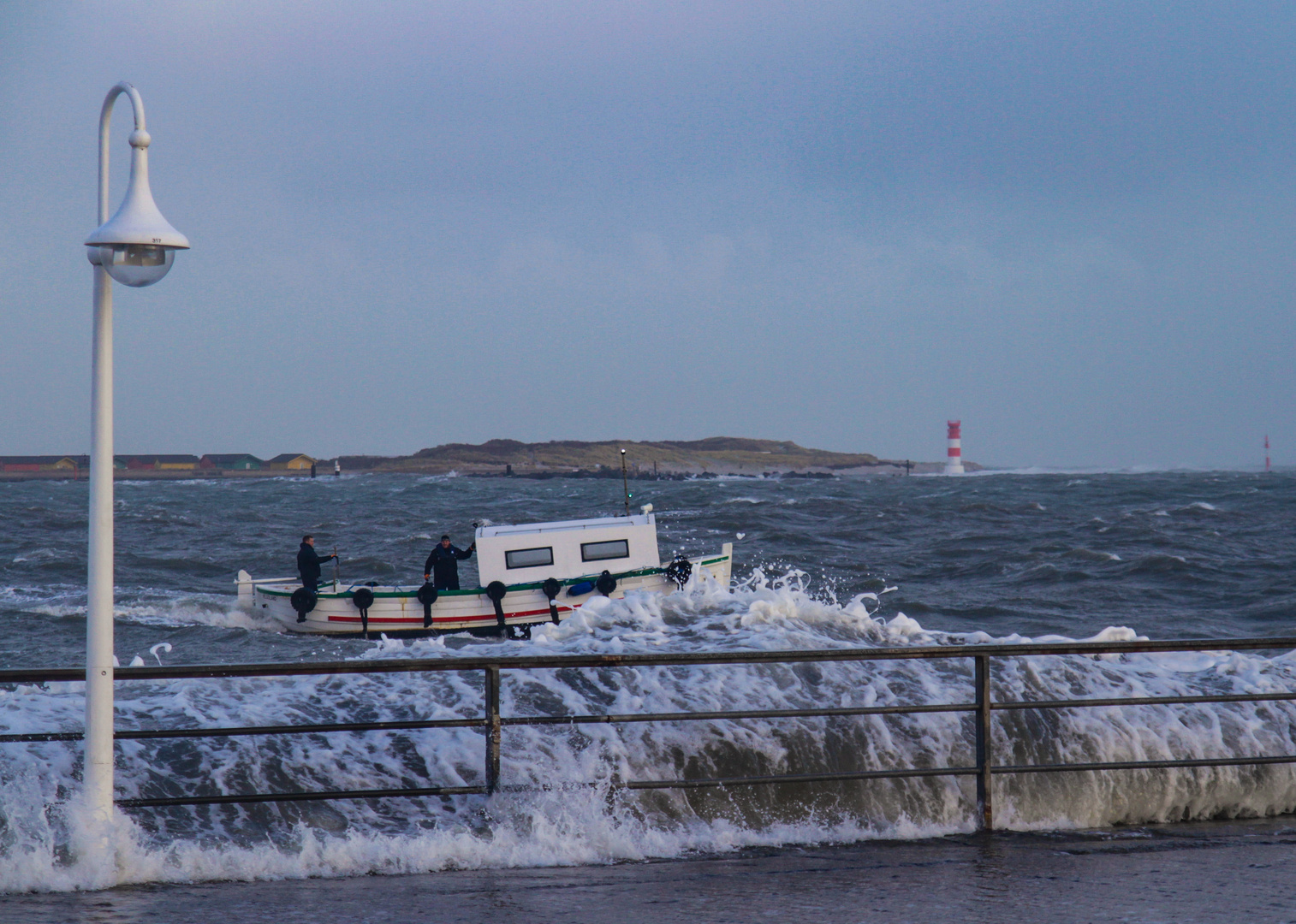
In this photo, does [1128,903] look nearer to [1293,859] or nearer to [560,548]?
[1293,859]

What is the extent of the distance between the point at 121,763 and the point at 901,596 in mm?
25892

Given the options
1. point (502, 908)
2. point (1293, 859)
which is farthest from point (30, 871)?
point (1293, 859)

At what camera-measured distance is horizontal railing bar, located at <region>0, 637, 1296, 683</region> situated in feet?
16.2

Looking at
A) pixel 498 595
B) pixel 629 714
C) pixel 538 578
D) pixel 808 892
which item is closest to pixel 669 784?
pixel 629 714

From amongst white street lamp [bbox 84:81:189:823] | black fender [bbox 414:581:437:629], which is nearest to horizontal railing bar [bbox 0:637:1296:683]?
white street lamp [bbox 84:81:189:823]

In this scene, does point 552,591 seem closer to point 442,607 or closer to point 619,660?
point 442,607

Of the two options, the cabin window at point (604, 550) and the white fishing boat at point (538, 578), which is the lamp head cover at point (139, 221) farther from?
the cabin window at point (604, 550)

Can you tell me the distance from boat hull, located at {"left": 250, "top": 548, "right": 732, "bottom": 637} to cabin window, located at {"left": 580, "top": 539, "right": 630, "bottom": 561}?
47cm

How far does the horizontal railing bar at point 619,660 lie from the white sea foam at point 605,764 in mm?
663

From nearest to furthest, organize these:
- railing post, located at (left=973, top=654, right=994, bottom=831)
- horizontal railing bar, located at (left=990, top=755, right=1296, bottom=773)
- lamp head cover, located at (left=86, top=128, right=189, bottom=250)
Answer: lamp head cover, located at (left=86, top=128, right=189, bottom=250) < horizontal railing bar, located at (left=990, top=755, right=1296, bottom=773) < railing post, located at (left=973, top=654, right=994, bottom=831)

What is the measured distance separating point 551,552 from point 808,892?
20218 mm

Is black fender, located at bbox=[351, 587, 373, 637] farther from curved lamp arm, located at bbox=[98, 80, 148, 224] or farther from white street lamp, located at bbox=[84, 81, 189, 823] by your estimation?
curved lamp arm, located at bbox=[98, 80, 148, 224]

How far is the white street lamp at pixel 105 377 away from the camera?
14.8 feet

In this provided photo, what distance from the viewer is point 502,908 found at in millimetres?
4453
